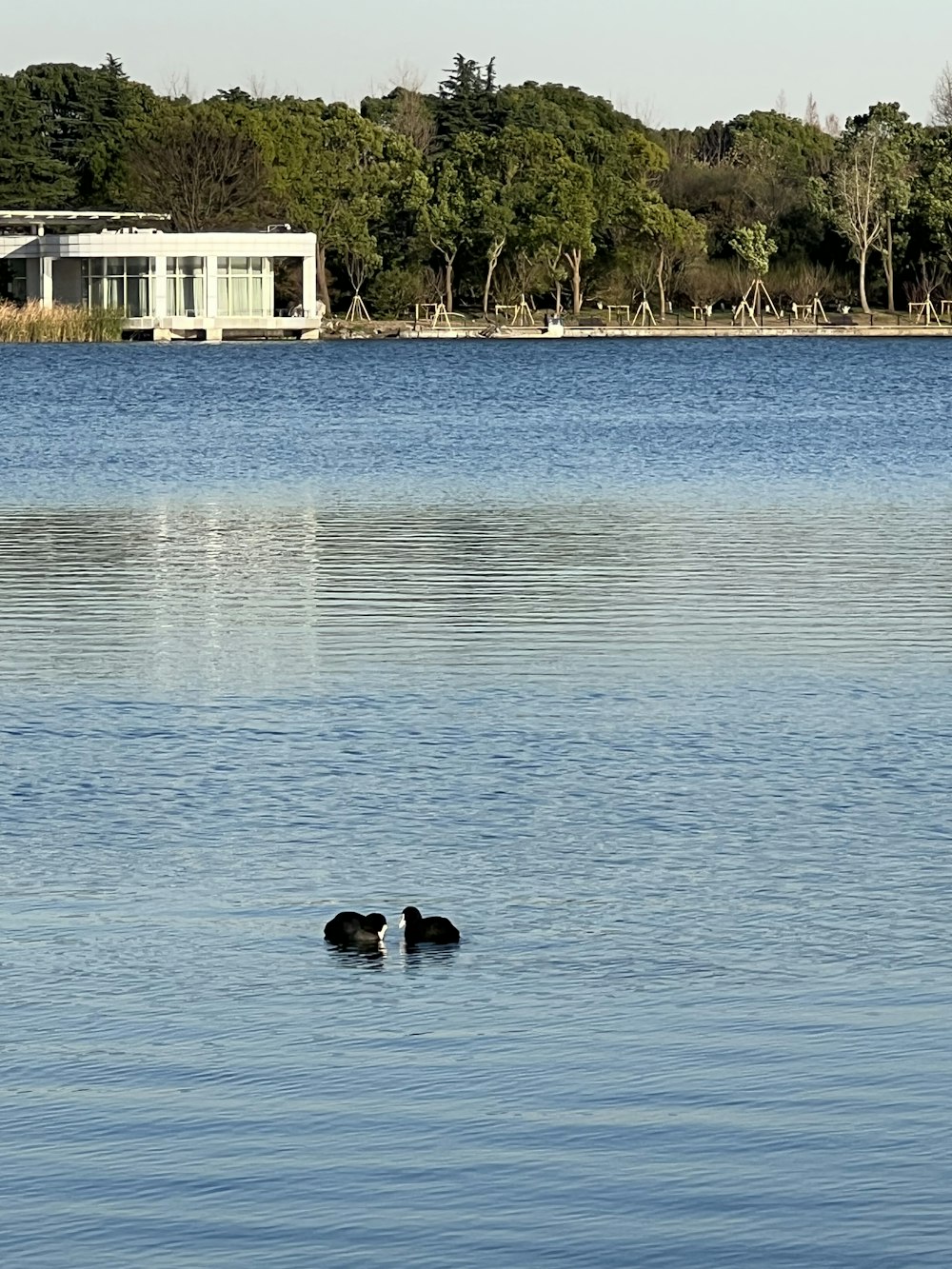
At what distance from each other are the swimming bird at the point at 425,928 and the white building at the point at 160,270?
98.3 m

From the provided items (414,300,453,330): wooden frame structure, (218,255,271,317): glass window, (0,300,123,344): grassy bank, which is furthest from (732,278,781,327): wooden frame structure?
(0,300,123,344): grassy bank

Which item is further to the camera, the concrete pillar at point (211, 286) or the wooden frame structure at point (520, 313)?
the wooden frame structure at point (520, 313)

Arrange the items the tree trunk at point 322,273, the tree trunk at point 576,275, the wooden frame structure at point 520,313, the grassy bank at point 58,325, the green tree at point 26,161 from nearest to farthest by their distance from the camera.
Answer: the grassy bank at point 58,325 < the tree trunk at point 322,273 < the tree trunk at point 576,275 < the wooden frame structure at point 520,313 < the green tree at point 26,161

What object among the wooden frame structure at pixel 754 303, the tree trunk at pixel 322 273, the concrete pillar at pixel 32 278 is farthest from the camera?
the wooden frame structure at pixel 754 303

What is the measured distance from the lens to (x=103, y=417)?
5244 centimetres

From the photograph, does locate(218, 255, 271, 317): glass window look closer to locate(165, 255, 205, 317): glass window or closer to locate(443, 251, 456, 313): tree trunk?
locate(165, 255, 205, 317): glass window

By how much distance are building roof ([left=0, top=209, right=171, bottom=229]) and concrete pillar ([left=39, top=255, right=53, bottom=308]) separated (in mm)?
1798

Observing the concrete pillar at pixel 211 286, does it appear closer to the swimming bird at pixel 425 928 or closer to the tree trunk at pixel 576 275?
the tree trunk at pixel 576 275

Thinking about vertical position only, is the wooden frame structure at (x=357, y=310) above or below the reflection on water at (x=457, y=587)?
above

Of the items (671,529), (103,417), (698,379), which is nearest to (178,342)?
(698,379)

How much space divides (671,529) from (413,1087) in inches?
737

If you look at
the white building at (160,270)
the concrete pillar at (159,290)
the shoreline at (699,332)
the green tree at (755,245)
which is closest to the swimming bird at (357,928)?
the white building at (160,270)

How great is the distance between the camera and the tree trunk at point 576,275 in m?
114

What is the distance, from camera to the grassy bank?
331 feet
